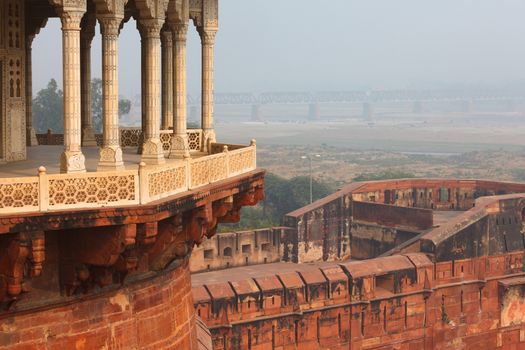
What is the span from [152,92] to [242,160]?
4.99 ft

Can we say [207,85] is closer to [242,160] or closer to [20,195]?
[242,160]

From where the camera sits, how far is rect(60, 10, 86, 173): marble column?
882 centimetres

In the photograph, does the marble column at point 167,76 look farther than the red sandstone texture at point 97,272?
Yes

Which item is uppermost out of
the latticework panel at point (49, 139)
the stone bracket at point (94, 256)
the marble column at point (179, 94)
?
the marble column at point (179, 94)

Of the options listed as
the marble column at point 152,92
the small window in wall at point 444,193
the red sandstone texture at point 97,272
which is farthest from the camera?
the small window in wall at point 444,193

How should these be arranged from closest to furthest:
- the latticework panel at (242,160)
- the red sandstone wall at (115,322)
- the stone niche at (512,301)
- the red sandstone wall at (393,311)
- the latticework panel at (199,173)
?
the red sandstone wall at (115,322) < the latticework panel at (199,173) < the latticework panel at (242,160) < the red sandstone wall at (393,311) < the stone niche at (512,301)

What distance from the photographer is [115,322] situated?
940 centimetres

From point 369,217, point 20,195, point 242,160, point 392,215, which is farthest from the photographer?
point 369,217

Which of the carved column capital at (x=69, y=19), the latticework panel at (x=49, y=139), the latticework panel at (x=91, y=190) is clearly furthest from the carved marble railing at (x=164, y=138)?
the latticework panel at (x=91, y=190)

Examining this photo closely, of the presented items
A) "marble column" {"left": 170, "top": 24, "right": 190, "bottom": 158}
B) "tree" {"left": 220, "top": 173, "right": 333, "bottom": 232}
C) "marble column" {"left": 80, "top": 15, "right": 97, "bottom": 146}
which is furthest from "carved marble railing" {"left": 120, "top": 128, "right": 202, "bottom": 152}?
"tree" {"left": 220, "top": 173, "right": 333, "bottom": 232}

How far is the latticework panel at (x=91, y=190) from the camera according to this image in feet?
27.0

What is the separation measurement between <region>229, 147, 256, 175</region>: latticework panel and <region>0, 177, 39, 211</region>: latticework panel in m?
3.21

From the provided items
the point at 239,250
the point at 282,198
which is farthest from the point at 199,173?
the point at 282,198

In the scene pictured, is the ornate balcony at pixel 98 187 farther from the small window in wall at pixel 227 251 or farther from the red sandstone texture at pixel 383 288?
the small window in wall at pixel 227 251
